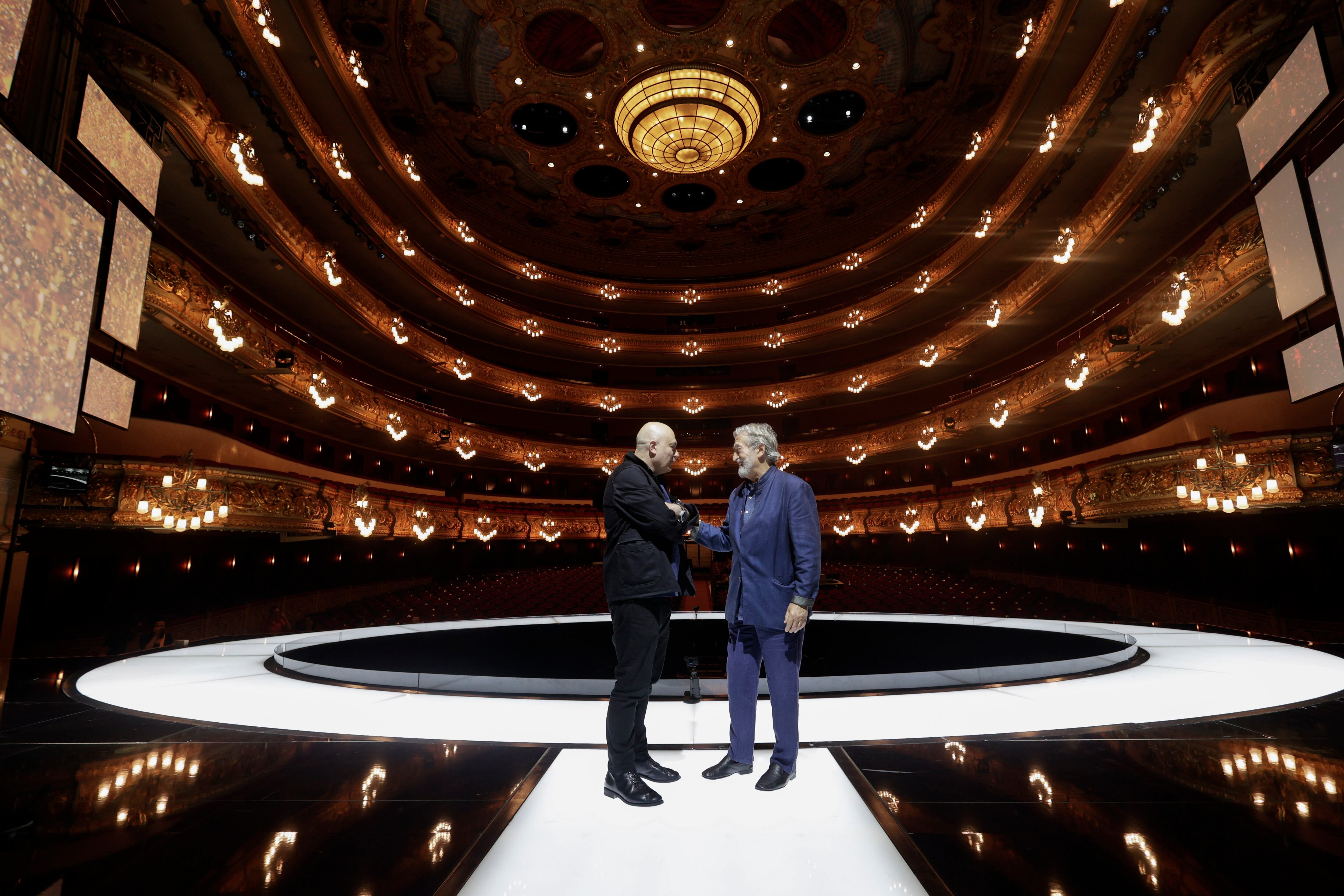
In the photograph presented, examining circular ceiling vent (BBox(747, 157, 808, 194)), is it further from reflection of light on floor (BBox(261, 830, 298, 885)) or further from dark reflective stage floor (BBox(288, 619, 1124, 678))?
reflection of light on floor (BBox(261, 830, 298, 885))

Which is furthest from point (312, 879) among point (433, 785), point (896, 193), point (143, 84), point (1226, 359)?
point (896, 193)

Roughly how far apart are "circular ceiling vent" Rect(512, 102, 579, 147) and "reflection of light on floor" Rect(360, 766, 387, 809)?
64.5 feet

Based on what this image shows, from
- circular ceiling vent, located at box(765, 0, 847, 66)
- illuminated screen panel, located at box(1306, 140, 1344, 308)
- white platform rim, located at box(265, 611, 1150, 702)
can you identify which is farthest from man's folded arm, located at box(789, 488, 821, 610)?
circular ceiling vent, located at box(765, 0, 847, 66)

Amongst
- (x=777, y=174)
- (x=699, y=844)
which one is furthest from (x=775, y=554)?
(x=777, y=174)

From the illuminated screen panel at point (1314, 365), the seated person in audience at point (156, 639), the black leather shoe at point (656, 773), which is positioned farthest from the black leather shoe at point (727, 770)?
the seated person in audience at point (156, 639)

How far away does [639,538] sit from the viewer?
2346mm

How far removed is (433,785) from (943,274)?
18871mm

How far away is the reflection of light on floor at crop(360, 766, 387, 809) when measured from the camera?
198 centimetres

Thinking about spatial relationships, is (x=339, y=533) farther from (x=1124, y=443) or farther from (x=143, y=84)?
(x=1124, y=443)

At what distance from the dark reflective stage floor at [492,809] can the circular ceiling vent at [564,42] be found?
18.0 meters

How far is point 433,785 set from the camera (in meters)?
2.12

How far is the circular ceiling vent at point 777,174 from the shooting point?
20156 mm

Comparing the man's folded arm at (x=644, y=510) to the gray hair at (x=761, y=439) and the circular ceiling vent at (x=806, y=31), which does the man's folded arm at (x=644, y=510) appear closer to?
the gray hair at (x=761, y=439)

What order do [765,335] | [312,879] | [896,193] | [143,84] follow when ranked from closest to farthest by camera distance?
[312,879], [143,84], [896,193], [765,335]
